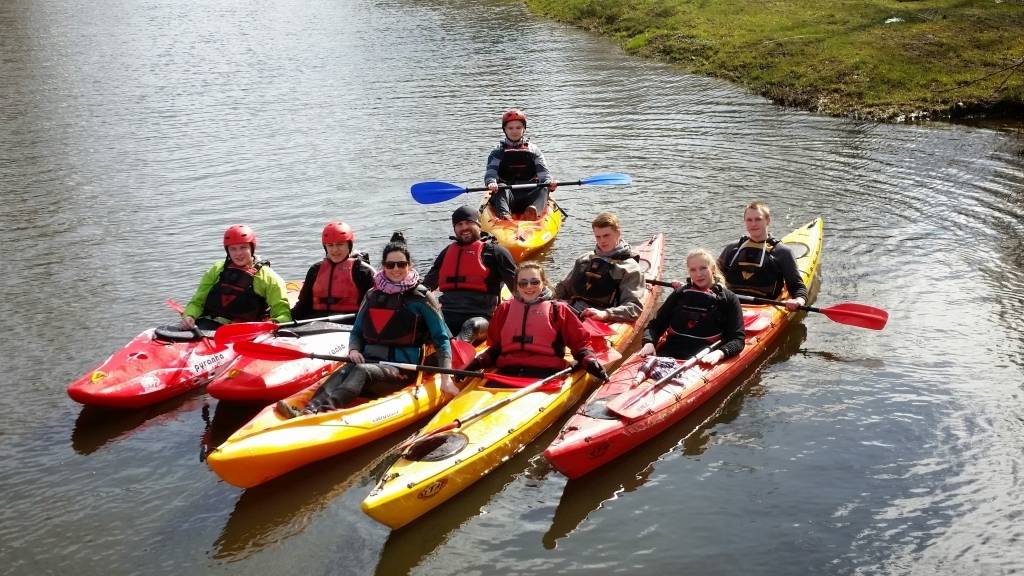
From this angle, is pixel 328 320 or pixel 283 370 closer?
pixel 283 370

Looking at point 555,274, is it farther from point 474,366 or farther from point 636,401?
point 636,401

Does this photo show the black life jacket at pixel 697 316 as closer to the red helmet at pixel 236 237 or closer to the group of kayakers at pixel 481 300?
the group of kayakers at pixel 481 300

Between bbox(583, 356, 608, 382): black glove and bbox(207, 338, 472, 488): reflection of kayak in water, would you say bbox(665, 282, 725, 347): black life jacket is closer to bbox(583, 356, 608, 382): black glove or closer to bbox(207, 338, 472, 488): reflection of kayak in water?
bbox(583, 356, 608, 382): black glove

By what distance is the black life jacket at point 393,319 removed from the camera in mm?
7762

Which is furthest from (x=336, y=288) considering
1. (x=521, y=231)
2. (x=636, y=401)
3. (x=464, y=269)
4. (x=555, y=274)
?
(x=521, y=231)

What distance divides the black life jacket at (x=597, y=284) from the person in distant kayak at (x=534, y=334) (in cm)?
128

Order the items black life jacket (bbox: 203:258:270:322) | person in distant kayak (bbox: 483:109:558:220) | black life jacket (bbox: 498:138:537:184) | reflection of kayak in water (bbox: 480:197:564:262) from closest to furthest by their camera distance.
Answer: black life jacket (bbox: 203:258:270:322), reflection of kayak in water (bbox: 480:197:564:262), person in distant kayak (bbox: 483:109:558:220), black life jacket (bbox: 498:138:537:184)

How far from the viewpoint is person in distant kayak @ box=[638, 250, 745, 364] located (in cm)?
797

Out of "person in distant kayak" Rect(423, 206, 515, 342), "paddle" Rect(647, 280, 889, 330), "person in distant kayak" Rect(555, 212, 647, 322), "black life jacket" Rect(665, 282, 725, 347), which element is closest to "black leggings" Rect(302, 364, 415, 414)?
"person in distant kayak" Rect(423, 206, 515, 342)

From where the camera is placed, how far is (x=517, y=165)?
12953mm

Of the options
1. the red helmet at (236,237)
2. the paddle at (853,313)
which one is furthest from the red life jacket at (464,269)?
the paddle at (853,313)

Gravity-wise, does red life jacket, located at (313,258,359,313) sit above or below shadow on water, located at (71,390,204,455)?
above

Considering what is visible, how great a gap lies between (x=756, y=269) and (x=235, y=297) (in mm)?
4995

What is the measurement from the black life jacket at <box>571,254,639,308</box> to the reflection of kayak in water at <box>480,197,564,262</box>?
2.52 m
